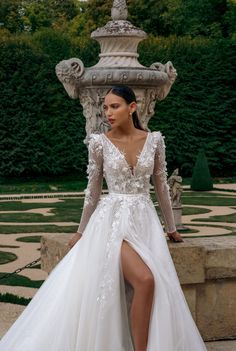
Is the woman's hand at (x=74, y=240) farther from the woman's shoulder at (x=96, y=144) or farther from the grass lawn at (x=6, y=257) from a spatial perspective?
the grass lawn at (x=6, y=257)

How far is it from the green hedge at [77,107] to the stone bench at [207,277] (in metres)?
14.4

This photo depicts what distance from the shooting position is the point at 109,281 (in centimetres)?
366

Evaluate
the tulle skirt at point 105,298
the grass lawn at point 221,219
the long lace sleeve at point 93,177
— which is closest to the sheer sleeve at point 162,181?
the tulle skirt at point 105,298

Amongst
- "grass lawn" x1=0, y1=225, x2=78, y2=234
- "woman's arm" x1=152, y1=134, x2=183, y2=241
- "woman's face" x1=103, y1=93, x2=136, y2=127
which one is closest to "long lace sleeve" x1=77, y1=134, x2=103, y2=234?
"woman's face" x1=103, y1=93, x2=136, y2=127

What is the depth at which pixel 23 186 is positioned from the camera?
1798cm

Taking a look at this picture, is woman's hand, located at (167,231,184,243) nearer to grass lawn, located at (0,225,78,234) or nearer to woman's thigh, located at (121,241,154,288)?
woman's thigh, located at (121,241,154,288)

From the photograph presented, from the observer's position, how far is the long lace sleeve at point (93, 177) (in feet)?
12.8

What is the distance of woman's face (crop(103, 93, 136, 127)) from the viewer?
3.84 meters

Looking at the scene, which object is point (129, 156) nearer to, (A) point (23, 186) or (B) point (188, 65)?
(A) point (23, 186)

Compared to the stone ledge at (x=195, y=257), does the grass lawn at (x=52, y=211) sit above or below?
below

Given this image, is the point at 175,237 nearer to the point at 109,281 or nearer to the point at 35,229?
the point at 109,281

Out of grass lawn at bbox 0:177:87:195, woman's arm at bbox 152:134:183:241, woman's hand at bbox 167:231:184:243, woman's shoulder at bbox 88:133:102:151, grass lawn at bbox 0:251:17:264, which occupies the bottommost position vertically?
grass lawn at bbox 0:177:87:195

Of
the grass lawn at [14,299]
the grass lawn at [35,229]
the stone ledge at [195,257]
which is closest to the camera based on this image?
the stone ledge at [195,257]

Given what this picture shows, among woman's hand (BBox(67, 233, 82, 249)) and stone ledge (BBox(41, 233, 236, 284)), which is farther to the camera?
stone ledge (BBox(41, 233, 236, 284))
